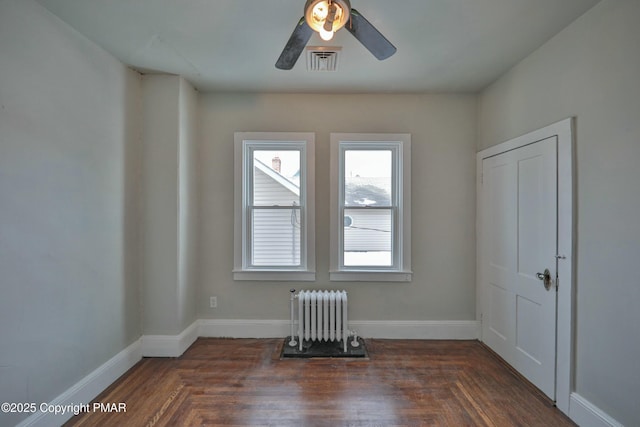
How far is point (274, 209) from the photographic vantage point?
3.10 metres

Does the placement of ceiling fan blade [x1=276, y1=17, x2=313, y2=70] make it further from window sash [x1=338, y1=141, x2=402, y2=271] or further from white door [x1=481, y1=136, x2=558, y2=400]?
white door [x1=481, y1=136, x2=558, y2=400]

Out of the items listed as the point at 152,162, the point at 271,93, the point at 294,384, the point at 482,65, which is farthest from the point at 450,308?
the point at 152,162

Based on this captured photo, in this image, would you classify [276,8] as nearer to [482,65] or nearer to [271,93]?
[271,93]

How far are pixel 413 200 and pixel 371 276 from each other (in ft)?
3.11

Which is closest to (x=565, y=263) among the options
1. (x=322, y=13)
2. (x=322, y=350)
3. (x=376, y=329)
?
(x=376, y=329)

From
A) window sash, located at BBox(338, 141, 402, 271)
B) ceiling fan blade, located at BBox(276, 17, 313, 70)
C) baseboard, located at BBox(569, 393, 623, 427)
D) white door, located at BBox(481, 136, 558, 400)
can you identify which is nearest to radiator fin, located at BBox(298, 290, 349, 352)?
window sash, located at BBox(338, 141, 402, 271)

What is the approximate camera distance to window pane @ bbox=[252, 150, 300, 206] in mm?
3086

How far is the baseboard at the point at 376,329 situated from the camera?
2.99 meters

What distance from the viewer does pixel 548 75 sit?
6.86 ft

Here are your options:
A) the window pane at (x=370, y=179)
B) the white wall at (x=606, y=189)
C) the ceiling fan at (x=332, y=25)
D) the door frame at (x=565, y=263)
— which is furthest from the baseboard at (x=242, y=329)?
the ceiling fan at (x=332, y=25)

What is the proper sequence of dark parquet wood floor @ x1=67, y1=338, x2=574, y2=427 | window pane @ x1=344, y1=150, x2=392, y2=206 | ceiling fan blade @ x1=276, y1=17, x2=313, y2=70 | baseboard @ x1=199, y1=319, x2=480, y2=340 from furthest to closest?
window pane @ x1=344, y1=150, x2=392, y2=206 → baseboard @ x1=199, y1=319, x2=480, y2=340 → dark parquet wood floor @ x1=67, y1=338, x2=574, y2=427 → ceiling fan blade @ x1=276, y1=17, x2=313, y2=70

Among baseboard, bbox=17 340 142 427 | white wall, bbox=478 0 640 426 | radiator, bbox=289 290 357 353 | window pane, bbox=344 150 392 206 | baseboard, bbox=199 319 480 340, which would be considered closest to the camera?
white wall, bbox=478 0 640 426

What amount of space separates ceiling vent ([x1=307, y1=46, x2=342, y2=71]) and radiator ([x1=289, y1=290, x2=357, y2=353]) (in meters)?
2.13

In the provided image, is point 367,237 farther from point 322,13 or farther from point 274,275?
point 322,13
